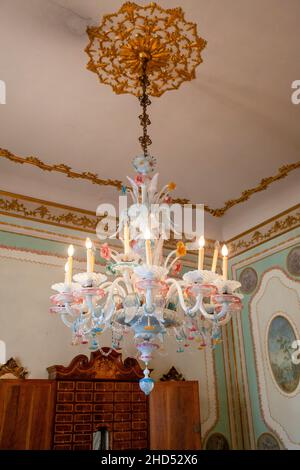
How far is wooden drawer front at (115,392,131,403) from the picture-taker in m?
4.59

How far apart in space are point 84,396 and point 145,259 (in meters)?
2.14

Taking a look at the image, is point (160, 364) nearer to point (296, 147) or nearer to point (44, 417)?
point (44, 417)

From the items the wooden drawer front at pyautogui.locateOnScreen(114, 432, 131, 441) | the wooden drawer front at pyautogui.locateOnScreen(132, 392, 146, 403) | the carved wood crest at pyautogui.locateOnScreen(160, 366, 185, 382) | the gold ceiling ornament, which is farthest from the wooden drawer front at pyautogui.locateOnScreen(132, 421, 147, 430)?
the gold ceiling ornament

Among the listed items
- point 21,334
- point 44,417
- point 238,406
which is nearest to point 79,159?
point 21,334

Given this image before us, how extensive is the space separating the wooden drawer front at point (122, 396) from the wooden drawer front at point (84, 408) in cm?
31

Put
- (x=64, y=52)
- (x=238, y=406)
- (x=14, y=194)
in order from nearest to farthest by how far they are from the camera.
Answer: (x=64, y=52), (x=14, y=194), (x=238, y=406)

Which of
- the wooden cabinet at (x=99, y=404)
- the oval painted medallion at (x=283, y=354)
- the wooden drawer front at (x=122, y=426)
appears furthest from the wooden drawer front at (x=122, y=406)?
the oval painted medallion at (x=283, y=354)

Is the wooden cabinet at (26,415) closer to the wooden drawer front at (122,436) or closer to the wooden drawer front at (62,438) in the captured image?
the wooden drawer front at (62,438)

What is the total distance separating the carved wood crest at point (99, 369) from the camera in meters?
4.44

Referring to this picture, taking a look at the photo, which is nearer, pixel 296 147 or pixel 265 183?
pixel 296 147

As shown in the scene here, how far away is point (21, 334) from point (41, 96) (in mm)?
2616

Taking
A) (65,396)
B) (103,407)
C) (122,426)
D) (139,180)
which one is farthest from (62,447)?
(139,180)

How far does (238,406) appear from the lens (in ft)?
18.7
